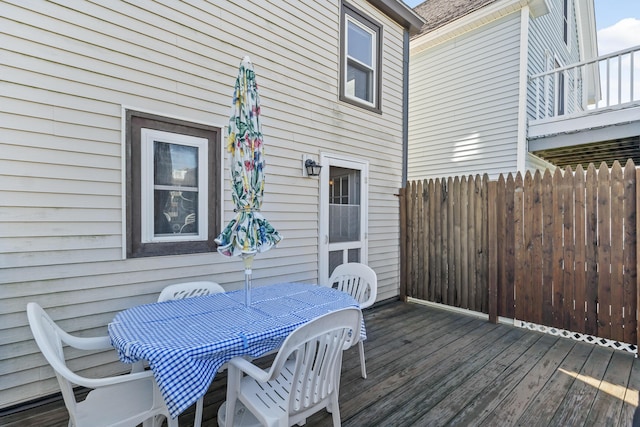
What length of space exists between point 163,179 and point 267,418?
2282 millimetres

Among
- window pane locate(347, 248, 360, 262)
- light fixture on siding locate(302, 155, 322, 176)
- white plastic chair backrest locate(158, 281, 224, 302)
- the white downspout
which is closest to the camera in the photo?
white plastic chair backrest locate(158, 281, 224, 302)

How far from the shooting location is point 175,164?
3068 mm

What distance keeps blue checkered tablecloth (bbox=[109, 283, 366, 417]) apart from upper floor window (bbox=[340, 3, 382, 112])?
3.32 metres

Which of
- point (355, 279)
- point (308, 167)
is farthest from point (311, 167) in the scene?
point (355, 279)

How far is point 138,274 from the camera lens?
2.84m

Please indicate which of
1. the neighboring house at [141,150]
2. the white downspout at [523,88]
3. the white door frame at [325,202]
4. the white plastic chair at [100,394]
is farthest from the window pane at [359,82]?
the white plastic chair at [100,394]

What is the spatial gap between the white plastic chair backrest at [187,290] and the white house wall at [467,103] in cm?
633

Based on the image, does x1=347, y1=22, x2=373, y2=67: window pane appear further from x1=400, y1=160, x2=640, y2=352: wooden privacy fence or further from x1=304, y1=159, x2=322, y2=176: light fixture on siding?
x1=400, y1=160, x2=640, y2=352: wooden privacy fence

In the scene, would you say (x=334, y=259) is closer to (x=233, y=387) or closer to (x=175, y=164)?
(x=175, y=164)

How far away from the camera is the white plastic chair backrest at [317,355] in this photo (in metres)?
1.55

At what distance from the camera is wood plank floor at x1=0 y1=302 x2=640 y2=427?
2299mm

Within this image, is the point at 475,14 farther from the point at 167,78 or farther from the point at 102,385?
the point at 102,385

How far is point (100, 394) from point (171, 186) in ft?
5.89

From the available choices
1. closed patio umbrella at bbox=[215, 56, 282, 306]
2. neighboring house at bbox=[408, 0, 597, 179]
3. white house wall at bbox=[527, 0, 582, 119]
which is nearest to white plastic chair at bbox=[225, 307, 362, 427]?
closed patio umbrella at bbox=[215, 56, 282, 306]
